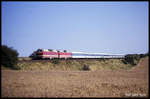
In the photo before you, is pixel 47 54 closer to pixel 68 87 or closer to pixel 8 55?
pixel 8 55

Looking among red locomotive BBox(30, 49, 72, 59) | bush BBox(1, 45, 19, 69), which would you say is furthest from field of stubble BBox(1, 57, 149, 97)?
red locomotive BBox(30, 49, 72, 59)

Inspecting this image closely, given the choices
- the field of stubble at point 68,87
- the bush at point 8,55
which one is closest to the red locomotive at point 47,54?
the bush at point 8,55

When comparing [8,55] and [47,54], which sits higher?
[8,55]

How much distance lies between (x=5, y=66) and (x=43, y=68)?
7.71 m

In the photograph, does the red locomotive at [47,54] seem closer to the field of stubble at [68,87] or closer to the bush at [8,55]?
the bush at [8,55]

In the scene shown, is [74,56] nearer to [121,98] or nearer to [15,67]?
[15,67]

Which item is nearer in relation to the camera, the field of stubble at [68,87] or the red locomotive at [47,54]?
the field of stubble at [68,87]

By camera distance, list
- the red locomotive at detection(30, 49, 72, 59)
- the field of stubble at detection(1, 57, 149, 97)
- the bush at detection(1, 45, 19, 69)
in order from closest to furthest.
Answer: the field of stubble at detection(1, 57, 149, 97) → the bush at detection(1, 45, 19, 69) → the red locomotive at detection(30, 49, 72, 59)

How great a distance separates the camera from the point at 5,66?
23.3m

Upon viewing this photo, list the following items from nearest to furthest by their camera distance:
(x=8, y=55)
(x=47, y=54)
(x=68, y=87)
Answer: (x=68, y=87) → (x=8, y=55) → (x=47, y=54)

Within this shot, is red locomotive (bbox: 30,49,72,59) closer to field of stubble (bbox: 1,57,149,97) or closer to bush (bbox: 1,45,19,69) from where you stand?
bush (bbox: 1,45,19,69)

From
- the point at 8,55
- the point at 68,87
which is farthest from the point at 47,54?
the point at 68,87

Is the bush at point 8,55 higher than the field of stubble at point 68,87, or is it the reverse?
the bush at point 8,55

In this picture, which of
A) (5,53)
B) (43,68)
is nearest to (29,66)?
(43,68)
